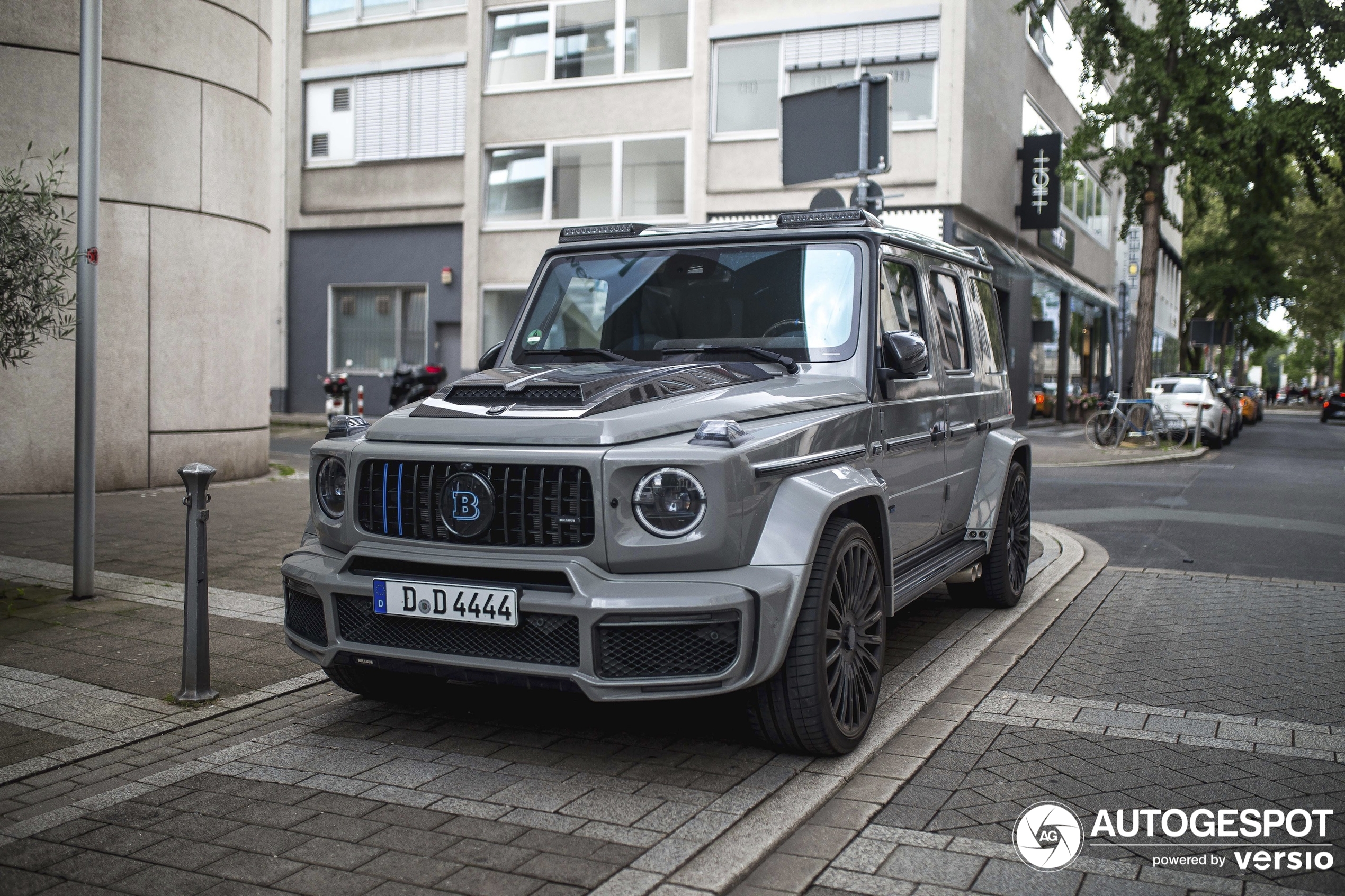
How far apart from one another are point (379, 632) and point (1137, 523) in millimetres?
8818

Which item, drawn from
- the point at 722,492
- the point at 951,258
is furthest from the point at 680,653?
the point at 951,258

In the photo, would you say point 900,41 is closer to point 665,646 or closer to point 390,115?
point 390,115

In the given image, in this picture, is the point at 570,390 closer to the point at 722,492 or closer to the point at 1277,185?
the point at 722,492

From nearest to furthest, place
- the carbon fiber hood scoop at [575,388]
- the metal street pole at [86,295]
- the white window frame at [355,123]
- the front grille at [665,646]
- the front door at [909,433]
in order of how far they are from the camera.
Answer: the front grille at [665,646], the carbon fiber hood scoop at [575,388], the front door at [909,433], the metal street pole at [86,295], the white window frame at [355,123]

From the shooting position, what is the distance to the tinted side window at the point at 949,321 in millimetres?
5820

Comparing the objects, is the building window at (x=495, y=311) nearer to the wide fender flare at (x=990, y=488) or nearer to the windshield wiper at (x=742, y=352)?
the wide fender flare at (x=990, y=488)

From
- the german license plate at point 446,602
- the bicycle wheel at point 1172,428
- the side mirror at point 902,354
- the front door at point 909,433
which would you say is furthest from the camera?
the bicycle wheel at point 1172,428

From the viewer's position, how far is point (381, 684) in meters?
4.75

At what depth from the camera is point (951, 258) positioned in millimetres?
6199

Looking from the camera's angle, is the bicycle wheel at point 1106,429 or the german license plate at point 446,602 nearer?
the german license plate at point 446,602

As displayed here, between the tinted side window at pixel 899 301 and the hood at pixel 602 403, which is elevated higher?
the tinted side window at pixel 899 301

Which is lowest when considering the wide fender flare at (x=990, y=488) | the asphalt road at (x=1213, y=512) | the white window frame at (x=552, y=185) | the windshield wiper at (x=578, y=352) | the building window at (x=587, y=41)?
the asphalt road at (x=1213, y=512)

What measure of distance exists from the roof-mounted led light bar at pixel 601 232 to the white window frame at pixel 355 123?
20785mm

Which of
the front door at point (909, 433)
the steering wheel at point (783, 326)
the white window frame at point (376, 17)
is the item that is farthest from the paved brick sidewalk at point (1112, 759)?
the white window frame at point (376, 17)
